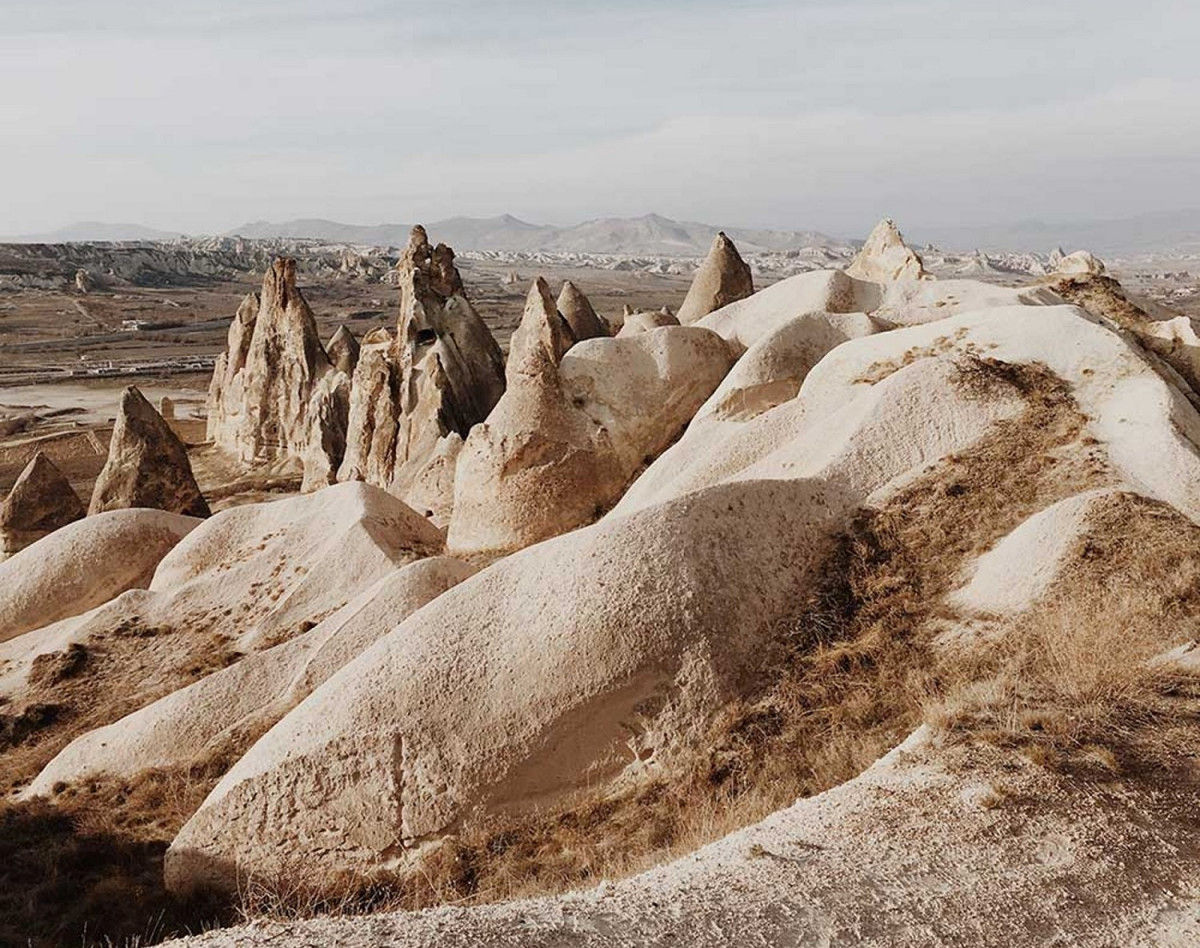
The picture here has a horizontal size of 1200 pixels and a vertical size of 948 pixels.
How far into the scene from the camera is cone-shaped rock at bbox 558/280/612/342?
93.9 ft

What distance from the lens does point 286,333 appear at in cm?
3600

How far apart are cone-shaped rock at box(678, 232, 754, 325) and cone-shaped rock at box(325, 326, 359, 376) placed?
14001 mm

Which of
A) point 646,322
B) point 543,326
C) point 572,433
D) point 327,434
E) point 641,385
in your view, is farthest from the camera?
point 327,434

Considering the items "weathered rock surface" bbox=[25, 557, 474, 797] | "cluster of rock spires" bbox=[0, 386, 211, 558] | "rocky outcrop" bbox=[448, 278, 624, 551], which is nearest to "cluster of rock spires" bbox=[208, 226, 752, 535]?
"rocky outcrop" bbox=[448, 278, 624, 551]

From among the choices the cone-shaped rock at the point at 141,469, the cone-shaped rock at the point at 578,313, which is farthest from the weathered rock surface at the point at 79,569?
the cone-shaped rock at the point at 578,313

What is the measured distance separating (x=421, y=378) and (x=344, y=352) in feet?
44.5

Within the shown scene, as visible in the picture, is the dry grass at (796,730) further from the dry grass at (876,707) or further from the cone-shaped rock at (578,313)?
the cone-shaped rock at (578,313)

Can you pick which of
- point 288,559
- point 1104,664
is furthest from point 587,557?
point 288,559

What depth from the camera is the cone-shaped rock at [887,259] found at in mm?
24844

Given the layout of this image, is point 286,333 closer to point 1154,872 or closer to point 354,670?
→ point 354,670

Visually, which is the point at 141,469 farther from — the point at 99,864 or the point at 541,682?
the point at 541,682

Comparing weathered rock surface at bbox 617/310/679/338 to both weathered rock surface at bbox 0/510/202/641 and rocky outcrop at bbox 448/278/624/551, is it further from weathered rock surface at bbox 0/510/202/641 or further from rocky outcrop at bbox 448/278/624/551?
weathered rock surface at bbox 0/510/202/641

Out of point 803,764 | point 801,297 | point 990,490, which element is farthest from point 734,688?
point 801,297

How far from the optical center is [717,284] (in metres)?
26.5
